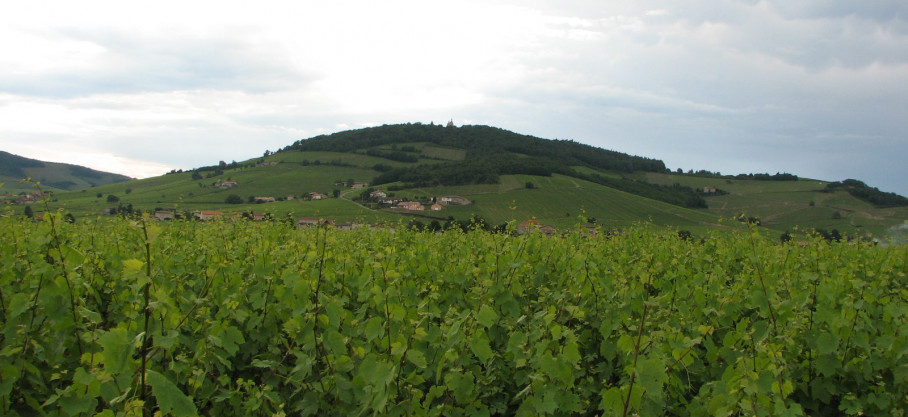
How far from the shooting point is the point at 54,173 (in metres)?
144

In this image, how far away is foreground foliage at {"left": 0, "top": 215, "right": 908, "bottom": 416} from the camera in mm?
2938

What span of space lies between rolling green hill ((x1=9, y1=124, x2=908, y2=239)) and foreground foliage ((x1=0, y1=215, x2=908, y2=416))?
1778 inches

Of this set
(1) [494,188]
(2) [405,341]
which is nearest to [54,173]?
(1) [494,188]

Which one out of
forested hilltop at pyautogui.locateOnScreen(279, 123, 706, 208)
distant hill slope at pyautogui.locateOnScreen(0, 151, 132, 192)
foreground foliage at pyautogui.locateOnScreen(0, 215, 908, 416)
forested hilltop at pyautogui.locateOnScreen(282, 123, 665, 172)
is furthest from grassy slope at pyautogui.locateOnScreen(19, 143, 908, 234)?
foreground foliage at pyautogui.locateOnScreen(0, 215, 908, 416)

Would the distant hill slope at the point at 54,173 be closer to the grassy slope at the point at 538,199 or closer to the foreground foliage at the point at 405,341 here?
the grassy slope at the point at 538,199

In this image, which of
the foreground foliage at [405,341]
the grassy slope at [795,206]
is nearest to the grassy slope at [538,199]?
the grassy slope at [795,206]

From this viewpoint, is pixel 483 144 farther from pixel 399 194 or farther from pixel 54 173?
pixel 54 173

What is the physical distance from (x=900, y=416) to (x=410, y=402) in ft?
12.3

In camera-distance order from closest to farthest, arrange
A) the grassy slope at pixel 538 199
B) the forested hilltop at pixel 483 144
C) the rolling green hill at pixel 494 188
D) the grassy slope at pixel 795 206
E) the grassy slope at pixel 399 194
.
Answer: the grassy slope at pixel 795 206 → the grassy slope at pixel 538 199 → the rolling green hill at pixel 494 188 → the grassy slope at pixel 399 194 → the forested hilltop at pixel 483 144

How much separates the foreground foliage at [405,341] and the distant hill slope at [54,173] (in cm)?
14785

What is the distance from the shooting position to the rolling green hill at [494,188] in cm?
Result: 6756

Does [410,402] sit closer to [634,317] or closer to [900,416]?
[634,317]

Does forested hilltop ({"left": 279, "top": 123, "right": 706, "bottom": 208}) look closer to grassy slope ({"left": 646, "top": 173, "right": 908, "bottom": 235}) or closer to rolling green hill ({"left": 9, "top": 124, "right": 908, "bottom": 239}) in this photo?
rolling green hill ({"left": 9, "top": 124, "right": 908, "bottom": 239})

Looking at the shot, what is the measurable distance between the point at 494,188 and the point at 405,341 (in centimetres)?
8662
